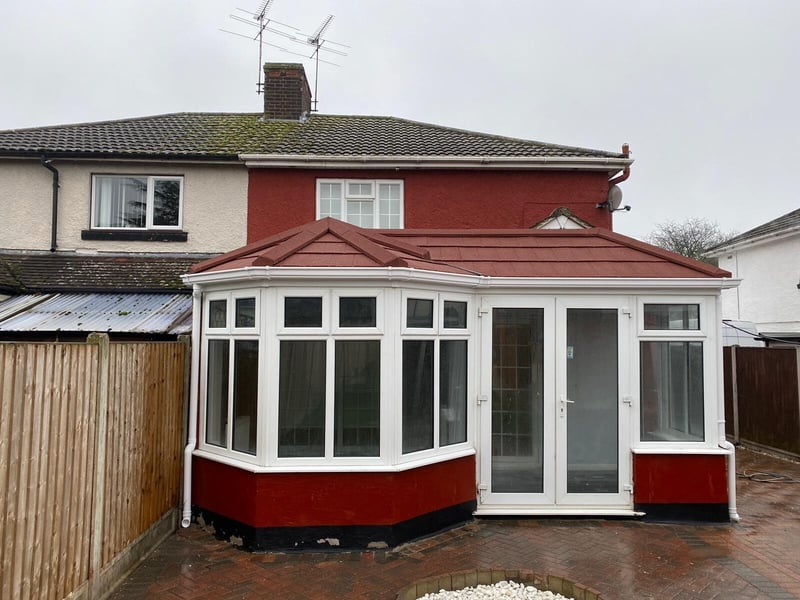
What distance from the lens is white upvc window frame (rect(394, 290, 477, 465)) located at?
538cm

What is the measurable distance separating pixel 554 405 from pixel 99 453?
15.8ft

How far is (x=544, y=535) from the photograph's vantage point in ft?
18.3

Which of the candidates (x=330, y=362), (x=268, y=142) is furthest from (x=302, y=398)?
(x=268, y=142)

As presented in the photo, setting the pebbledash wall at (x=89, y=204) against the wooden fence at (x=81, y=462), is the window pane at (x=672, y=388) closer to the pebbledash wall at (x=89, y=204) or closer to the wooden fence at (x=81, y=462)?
the wooden fence at (x=81, y=462)

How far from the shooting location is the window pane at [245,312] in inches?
215

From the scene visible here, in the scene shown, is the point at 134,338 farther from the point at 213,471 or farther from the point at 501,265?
the point at 501,265

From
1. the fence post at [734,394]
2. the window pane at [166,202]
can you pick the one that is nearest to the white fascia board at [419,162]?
the window pane at [166,202]

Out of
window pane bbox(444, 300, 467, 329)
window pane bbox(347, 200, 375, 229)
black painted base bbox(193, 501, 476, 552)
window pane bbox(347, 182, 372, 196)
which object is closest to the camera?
black painted base bbox(193, 501, 476, 552)

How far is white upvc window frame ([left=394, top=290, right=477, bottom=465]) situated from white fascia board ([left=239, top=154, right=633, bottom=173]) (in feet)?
15.2

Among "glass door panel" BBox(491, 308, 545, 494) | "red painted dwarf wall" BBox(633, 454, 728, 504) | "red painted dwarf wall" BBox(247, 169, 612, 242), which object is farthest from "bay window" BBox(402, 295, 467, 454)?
"red painted dwarf wall" BBox(247, 169, 612, 242)

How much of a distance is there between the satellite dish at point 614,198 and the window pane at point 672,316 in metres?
4.46

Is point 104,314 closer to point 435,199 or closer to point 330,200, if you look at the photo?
point 330,200

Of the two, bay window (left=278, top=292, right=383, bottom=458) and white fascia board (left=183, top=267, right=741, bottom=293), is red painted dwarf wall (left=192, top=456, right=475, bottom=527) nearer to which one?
bay window (left=278, top=292, right=383, bottom=458)

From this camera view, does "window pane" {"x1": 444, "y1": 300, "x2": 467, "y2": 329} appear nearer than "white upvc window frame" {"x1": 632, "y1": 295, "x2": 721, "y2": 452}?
Yes
